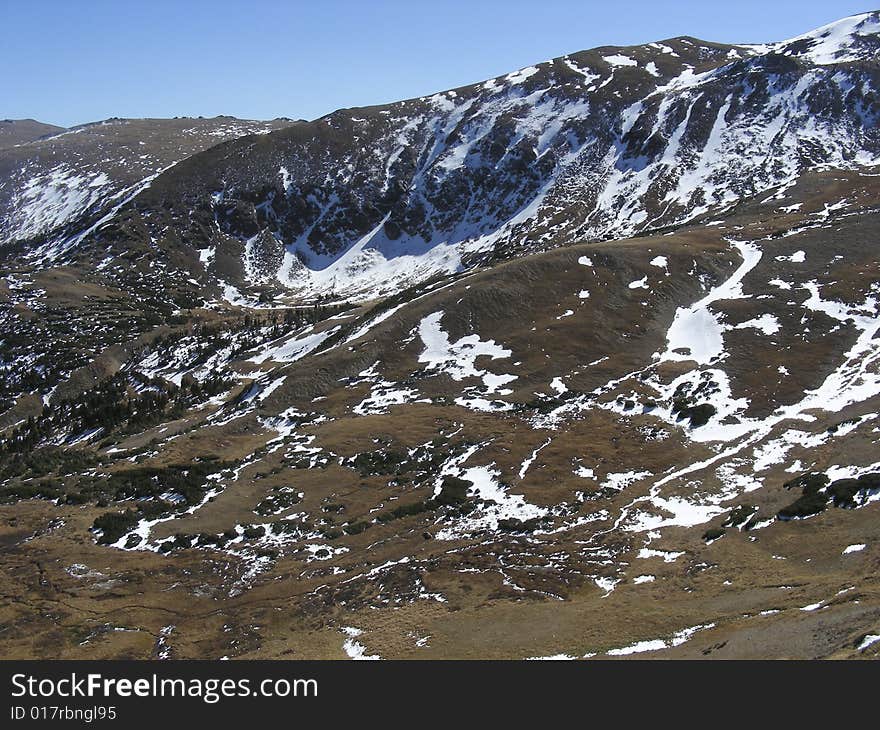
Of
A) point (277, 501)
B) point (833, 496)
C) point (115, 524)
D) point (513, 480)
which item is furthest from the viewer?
point (277, 501)

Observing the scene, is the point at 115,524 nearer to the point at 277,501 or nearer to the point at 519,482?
the point at 277,501

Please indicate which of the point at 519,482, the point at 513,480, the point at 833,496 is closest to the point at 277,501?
the point at 513,480

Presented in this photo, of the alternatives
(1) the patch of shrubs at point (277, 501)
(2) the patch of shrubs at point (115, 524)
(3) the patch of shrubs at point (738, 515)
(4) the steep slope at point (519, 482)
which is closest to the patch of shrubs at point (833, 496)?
(4) the steep slope at point (519, 482)

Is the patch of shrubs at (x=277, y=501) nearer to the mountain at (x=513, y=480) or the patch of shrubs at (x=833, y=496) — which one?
the mountain at (x=513, y=480)

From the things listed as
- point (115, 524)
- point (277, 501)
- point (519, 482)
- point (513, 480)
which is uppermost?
point (513, 480)

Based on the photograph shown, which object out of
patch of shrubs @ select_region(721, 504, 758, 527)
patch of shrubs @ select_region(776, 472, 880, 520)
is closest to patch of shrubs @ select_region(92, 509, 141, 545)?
patch of shrubs @ select_region(721, 504, 758, 527)

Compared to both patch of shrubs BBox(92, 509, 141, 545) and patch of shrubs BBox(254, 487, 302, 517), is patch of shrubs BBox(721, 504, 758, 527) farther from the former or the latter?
patch of shrubs BBox(92, 509, 141, 545)

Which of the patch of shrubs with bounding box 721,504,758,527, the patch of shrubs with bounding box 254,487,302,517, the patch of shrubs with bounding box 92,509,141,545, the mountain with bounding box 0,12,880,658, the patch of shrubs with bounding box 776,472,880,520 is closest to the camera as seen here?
the mountain with bounding box 0,12,880,658

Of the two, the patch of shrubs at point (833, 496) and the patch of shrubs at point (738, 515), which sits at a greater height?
→ the patch of shrubs at point (833, 496)

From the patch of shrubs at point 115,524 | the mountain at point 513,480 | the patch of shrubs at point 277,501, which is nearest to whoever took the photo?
the mountain at point 513,480

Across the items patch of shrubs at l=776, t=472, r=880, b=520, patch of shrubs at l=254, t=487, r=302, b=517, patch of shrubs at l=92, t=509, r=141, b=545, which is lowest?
patch of shrubs at l=92, t=509, r=141, b=545

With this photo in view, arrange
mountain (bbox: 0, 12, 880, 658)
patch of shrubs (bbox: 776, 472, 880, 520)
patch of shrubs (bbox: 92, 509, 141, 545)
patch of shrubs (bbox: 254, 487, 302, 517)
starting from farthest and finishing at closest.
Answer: patch of shrubs (bbox: 254, 487, 302, 517), patch of shrubs (bbox: 92, 509, 141, 545), patch of shrubs (bbox: 776, 472, 880, 520), mountain (bbox: 0, 12, 880, 658)

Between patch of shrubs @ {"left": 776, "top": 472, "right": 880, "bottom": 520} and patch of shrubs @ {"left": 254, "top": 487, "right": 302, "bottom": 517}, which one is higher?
patch of shrubs @ {"left": 776, "top": 472, "right": 880, "bottom": 520}

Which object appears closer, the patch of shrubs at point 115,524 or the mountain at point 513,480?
the mountain at point 513,480
